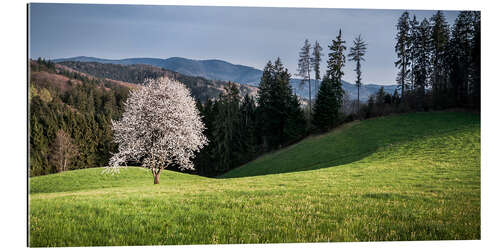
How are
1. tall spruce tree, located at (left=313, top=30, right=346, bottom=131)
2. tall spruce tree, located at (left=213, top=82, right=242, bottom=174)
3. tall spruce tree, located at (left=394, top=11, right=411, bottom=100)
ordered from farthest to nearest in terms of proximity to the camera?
tall spruce tree, located at (left=213, top=82, right=242, bottom=174) < tall spruce tree, located at (left=313, top=30, right=346, bottom=131) < tall spruce tree, located at (left=394, top=11, right=411, bottom=100)

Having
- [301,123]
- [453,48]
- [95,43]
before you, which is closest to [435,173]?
[453,48]

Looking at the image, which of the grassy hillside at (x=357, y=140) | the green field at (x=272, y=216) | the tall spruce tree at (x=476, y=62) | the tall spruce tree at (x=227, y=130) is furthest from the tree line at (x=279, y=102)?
the green field at (x=272, y=216)

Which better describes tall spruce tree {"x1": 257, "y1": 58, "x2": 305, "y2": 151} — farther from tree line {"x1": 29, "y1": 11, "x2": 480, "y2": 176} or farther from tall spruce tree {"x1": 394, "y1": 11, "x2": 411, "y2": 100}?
tall spruce tree {"x1": 394, "y1": 11, "x2": 411, "y2": 100}

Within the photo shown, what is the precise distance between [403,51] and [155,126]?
1471 cm

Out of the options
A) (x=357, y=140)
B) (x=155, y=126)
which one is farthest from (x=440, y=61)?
(x=155, y=126)

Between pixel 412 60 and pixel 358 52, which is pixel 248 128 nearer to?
pixel 412 60

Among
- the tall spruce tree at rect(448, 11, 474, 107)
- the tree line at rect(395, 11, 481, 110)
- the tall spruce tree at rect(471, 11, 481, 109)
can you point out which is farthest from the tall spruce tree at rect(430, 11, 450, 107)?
the tall spruce tree at rect(471, 11, 481, 109)

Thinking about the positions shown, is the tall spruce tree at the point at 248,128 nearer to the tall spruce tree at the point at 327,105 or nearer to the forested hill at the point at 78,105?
the tall spruce tree at the point at 327,105

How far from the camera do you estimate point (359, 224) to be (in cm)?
585

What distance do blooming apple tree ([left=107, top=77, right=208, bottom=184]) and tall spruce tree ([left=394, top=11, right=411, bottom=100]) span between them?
1137cm

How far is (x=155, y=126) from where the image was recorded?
13367 mm

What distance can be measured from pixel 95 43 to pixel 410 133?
22488 millimetres

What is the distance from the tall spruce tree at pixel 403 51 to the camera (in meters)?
11.0

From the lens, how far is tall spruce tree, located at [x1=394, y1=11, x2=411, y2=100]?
1102cm
